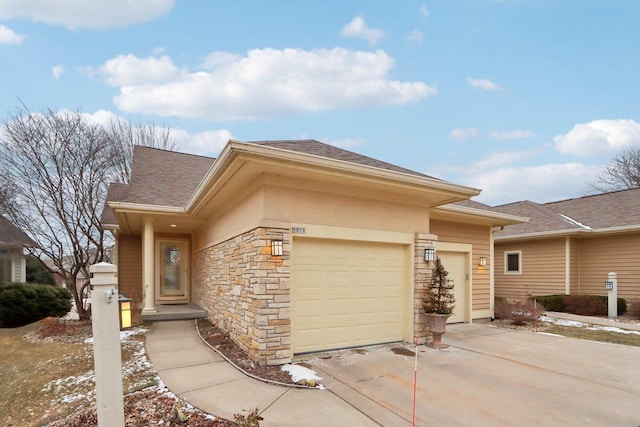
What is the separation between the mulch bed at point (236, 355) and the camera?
4.73 m

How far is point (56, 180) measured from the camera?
10945 millimetres

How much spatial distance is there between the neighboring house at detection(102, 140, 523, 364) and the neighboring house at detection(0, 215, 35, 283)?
20.3ft

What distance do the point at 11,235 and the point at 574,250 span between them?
20961mm

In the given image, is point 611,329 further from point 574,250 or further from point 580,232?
point 574,250

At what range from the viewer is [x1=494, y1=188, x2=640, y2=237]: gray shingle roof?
469 inches

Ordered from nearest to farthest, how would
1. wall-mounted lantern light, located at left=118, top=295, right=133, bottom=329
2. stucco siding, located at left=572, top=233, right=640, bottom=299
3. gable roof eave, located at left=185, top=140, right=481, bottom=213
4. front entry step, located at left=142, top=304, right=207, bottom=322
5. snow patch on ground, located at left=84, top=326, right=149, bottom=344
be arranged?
1. wall-mounted lantern light, located at left=118, top=295, right=133, bottom=329
2. gable roof eave, located at left=185, top=140, right=481, bottom=213
3. snow patch on ground, located at left=84, top=326, right=149, bottom=344
4. front entry step, located at left=142, top=304, right=207, bottom=322
5. stucco siding, located at left=572, top=233, right=640, bottom=299

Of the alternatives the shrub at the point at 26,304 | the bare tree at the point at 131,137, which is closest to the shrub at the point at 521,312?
the shrub at the point at 26,304

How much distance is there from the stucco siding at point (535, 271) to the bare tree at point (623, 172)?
15.6m

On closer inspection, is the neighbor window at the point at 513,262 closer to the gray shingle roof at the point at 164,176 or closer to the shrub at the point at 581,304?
the shrub at the point at 581,304

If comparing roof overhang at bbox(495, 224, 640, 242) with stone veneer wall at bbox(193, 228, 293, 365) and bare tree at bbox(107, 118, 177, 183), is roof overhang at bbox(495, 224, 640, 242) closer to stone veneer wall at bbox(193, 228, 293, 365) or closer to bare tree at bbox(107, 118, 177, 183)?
stone veneer wall at bbox(193, 228, 293, 365)

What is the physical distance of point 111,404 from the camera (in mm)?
2564

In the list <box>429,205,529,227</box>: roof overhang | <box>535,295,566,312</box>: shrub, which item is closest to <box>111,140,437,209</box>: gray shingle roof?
<box>429,205,529,227</box>: roof overhang

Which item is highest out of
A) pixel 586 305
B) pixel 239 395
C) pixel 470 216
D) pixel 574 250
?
pixel 470 216

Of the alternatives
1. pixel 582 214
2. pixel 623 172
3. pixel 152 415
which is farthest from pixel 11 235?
pixel 623 172
